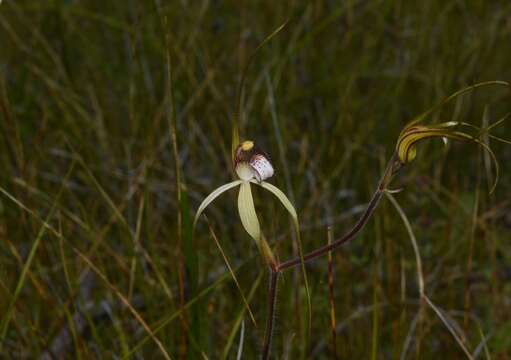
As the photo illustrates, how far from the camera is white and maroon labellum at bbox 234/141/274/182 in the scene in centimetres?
87

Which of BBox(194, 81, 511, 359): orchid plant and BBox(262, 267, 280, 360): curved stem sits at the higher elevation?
BBox(194, 81, 511, 359): orchid plant

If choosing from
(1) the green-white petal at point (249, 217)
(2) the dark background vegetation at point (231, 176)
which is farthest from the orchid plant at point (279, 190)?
(2) the dark background vegetation at point (231, 176)

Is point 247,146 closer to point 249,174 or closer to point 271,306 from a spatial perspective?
point 249,174

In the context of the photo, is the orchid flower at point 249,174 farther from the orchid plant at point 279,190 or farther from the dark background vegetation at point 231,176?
the dark background vegetation at point 231,176

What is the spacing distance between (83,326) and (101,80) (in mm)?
1142

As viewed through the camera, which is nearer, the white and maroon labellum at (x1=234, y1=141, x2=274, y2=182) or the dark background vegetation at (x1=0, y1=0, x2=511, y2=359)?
the white and maroon labellum at (x1=234, y1=141, x2=274, y2=182)

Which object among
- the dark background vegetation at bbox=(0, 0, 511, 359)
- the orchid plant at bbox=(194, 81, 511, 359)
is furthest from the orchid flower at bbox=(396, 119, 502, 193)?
the dark background vegetation at bbox=(0, 0, 511, 359)

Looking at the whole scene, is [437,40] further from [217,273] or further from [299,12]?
[217,273]

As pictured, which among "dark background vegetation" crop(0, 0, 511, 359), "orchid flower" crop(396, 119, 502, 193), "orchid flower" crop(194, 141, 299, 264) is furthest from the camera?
"dark background vegetation" crop(0, 0, 511, 359)

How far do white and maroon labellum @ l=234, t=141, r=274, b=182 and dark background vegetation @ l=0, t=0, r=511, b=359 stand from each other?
8.8 inches

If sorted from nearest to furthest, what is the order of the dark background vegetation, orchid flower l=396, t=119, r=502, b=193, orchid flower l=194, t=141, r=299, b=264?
orchid flower l=396, t=119, r=502, b=193
orchid flower l=194, t=141, r=299, b=264
the dark background vegetation

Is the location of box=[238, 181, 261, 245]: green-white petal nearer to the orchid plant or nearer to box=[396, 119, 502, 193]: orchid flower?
the orchid plant

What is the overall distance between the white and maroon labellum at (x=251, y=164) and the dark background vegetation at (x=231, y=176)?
0.73 ft

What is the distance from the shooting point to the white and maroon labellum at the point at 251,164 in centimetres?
87
